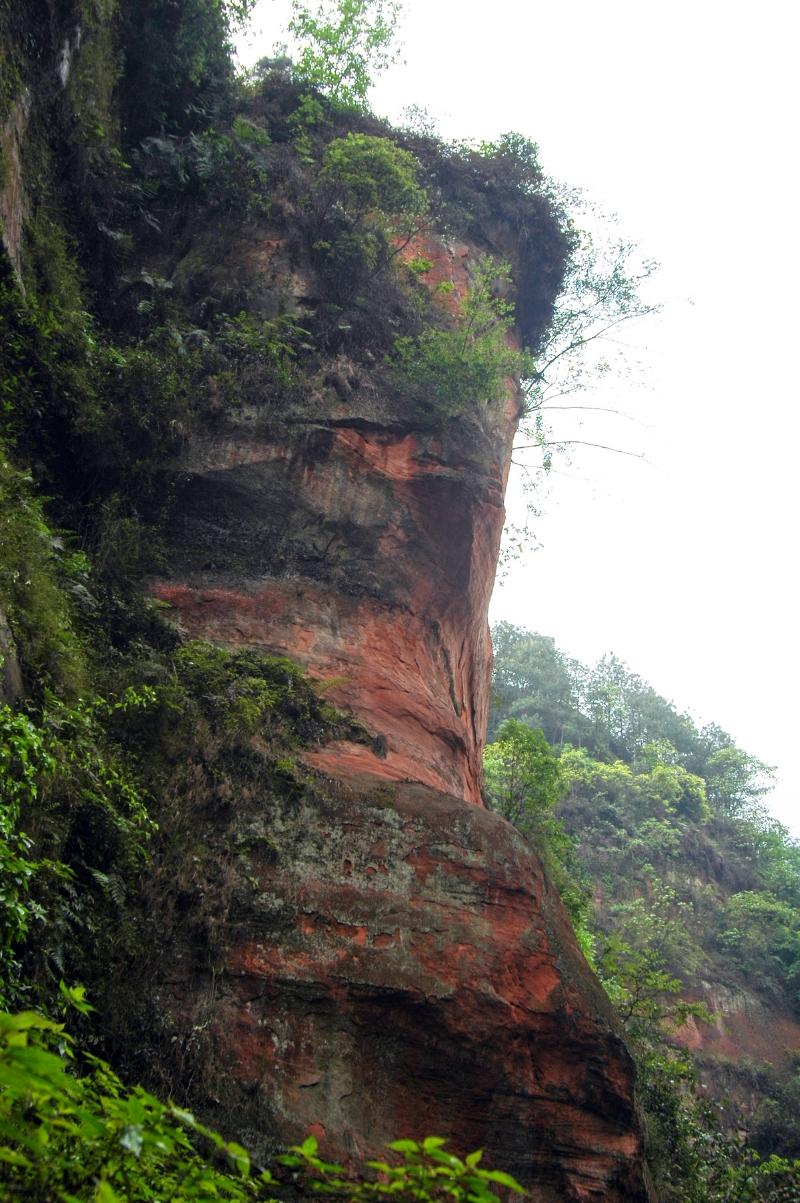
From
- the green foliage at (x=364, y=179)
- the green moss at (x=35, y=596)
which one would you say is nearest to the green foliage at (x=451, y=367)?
the green foliage at (x=364, y=179)

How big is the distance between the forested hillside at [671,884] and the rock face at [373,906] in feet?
10.6

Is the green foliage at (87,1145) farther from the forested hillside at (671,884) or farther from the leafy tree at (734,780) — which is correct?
the leafy tree at (734,780)

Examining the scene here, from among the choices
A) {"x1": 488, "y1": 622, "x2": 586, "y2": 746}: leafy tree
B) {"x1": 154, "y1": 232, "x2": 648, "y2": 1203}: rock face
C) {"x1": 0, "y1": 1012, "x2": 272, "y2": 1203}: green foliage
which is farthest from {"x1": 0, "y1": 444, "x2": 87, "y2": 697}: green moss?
{"x1": 488, "y1": 622, "x2": 586, "y2": 746}: leafy tree

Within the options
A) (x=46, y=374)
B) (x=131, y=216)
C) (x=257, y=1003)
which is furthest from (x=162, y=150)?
(x=257, y=1003)

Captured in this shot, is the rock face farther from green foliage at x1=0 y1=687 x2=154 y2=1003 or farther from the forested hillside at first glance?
the forested hillside

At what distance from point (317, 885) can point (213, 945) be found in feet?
3.09

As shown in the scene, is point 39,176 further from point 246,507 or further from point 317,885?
point 317,885

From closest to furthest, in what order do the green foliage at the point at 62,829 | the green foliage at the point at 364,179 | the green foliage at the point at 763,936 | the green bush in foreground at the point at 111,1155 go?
1. the green bush in foreground at the point at 111,1155
2. the green foliage at the point at 62,829
3. the green foliage at the point at 364,179
4. the green foliage at the point at 763,936

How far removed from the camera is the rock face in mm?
6754

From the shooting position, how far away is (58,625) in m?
7.82

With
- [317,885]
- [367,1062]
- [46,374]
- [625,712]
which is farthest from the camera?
[625,712]

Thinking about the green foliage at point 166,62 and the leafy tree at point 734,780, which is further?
the leafy tree at point 734,780

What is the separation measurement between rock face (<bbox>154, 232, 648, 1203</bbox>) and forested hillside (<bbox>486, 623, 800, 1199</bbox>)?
10.6ft

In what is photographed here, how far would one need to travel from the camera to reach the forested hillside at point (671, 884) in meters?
13.5
